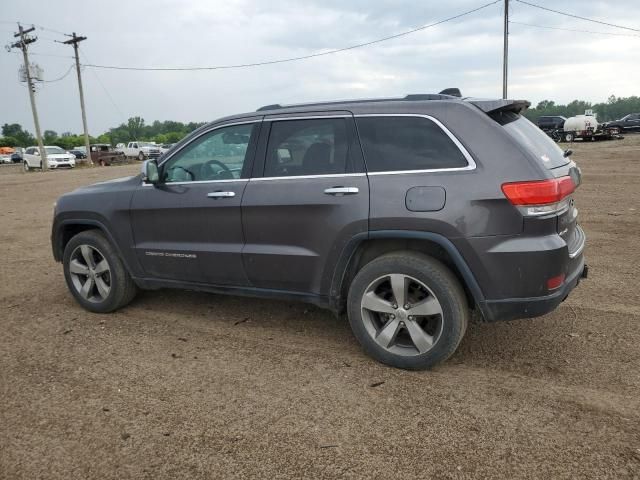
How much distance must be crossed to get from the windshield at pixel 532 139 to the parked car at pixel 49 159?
38427 mm

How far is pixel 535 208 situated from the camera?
313 cm

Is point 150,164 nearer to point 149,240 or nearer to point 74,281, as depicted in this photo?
point 149,240

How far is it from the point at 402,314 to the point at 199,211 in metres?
1.81

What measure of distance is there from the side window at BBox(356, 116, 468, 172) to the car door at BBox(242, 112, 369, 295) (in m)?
0.11

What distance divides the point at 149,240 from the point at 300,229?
4.97 ft

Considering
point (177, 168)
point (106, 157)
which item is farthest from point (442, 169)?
point (106, 157)

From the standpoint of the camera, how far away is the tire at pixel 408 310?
3346mm

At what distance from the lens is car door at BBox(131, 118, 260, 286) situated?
4062 mm

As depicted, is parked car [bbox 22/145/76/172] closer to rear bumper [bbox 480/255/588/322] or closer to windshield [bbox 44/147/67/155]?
windshield [bbox 44/147/67/155]

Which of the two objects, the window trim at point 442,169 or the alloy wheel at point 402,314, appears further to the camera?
the alloy wheel at point 402,314

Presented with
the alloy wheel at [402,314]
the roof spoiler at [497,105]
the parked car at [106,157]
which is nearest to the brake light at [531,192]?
the roof spoiler at [497,105]

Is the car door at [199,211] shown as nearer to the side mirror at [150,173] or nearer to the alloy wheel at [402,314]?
the side mirror at [150,173]

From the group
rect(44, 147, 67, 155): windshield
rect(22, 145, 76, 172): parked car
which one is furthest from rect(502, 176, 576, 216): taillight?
rect(44, 147, 67, 155): windshield

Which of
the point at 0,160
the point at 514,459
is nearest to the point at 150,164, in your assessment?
the point at 514,459
